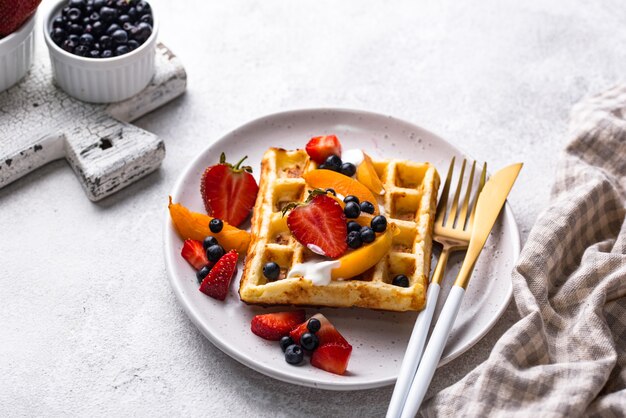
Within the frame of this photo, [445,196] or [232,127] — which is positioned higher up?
[445,196]

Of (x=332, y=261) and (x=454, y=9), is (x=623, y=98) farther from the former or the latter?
(x=332, y=261)

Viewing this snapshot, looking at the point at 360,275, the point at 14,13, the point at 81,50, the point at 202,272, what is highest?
the point at 14,13

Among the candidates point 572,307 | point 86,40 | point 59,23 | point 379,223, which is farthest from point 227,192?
point 572,307

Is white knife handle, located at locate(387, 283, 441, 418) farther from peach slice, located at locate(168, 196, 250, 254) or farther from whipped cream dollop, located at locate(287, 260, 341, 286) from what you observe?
peach slice, located at locate(168, 196, 250, 254)

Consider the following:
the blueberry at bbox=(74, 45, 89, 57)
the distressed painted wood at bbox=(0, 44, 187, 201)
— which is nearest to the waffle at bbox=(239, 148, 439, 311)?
the distressed painted wood at bbox=(0, 44, 187, 201)

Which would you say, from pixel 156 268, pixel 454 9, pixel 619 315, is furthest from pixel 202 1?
pixel 619 315

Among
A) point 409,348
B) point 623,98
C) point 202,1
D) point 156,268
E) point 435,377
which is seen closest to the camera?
point 409,348

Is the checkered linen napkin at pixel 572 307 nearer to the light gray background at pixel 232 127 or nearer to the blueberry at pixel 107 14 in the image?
the light gray background at pixel 232 127

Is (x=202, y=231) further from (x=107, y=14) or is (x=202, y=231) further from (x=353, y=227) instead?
(x=107, y=14)
